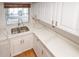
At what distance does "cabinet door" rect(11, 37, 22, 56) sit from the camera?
103 inches

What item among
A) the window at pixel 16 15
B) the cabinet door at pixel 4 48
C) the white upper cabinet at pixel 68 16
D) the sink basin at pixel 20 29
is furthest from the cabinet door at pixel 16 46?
the white upper cabinet at pixel 68 16

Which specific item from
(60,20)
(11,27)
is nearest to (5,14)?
(11,27)

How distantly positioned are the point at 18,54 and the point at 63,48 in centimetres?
172

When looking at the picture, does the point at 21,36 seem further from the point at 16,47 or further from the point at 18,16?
the point at 18,16

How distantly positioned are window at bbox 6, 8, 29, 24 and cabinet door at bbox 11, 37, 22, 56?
32.5 inches

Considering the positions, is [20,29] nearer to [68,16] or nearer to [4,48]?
[4,48]

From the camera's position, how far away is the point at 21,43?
282cm

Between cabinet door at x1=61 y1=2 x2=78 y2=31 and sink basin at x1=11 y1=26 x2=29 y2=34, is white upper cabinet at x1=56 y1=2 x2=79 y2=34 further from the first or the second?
sink basin at x1=11 y1=26 x2=29 y2=34

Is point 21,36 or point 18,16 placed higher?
point 18,16

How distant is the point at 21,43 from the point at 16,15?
106cm

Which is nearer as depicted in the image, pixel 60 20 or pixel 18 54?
pixel 60 20

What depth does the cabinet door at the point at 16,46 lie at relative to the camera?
A: 2.61 m

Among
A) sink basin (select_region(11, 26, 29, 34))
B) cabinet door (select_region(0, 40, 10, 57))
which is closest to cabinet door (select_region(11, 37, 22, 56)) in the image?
cabinet door (select_region(0, 40, 10, 57))

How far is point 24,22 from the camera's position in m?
3.49
